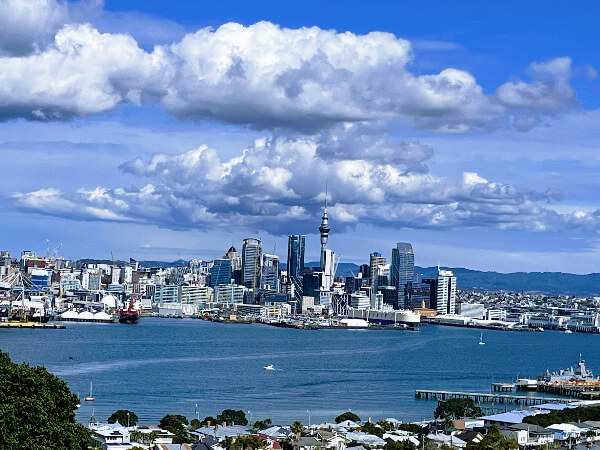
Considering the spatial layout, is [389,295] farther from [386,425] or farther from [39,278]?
[386,425]

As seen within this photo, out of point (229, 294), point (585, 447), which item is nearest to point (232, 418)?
point (585, 447)

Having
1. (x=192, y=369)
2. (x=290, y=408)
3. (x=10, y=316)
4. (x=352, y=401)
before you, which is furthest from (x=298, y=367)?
(x=10, y=316)

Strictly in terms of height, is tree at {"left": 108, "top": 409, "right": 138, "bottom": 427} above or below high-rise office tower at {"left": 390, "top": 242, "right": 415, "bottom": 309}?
below

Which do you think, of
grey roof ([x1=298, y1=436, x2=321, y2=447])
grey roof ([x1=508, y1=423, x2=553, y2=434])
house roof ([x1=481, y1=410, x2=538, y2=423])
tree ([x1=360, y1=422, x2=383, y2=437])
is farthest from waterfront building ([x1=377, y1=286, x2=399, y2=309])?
grey roof ([x1=298, y1=436, x2=321, y2=447])

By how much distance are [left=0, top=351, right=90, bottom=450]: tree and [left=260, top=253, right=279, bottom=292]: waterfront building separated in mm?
123698

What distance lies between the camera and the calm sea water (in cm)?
2816

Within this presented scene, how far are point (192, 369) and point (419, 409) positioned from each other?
1212cm

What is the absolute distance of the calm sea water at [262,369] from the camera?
28.2 meters

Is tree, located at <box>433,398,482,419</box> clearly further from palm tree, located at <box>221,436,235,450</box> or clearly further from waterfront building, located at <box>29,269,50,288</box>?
waterfront building, located at <box>29,269,50,288</box>

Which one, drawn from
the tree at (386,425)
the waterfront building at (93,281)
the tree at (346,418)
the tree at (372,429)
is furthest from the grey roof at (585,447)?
the waterfront building at (93,281)

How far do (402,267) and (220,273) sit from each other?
1040 inches

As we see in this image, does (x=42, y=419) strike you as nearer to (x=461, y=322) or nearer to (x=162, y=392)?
(x=162, y=392)

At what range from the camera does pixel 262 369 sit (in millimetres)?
39281

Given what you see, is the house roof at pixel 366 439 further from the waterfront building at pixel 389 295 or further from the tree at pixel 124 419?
the waterfront building at pixel 389 295
